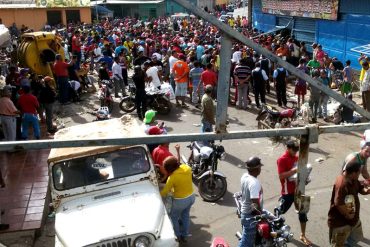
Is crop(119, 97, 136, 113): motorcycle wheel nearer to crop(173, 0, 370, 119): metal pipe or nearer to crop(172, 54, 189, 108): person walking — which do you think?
crop(172, 54, 189, 108): person walking

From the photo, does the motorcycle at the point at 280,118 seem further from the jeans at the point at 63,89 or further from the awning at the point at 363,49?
the jeans at the point at 63,89

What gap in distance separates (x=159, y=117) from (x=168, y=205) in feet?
24.2

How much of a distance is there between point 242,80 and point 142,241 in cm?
894

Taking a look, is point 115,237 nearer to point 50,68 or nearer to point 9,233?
point 9,233

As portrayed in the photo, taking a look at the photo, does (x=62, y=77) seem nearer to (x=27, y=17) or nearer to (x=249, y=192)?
(x=249, y=192)

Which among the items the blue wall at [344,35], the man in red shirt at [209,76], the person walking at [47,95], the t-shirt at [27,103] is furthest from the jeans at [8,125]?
the blue wall at [344,35]

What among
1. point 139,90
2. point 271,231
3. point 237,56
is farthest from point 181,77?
point 271,231

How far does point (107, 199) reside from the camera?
513cm

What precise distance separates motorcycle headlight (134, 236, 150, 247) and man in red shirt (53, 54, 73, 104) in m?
10.2

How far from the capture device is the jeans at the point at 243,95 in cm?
1305

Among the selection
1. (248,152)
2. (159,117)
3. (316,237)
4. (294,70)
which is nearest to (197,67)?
(159,117)

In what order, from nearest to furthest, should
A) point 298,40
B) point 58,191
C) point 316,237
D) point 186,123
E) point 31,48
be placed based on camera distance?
point 58,191, point 316,237, point 186,123, point 31,48, point 298,40

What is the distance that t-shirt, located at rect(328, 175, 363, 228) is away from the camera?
466 centimetres

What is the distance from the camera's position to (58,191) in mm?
5258
